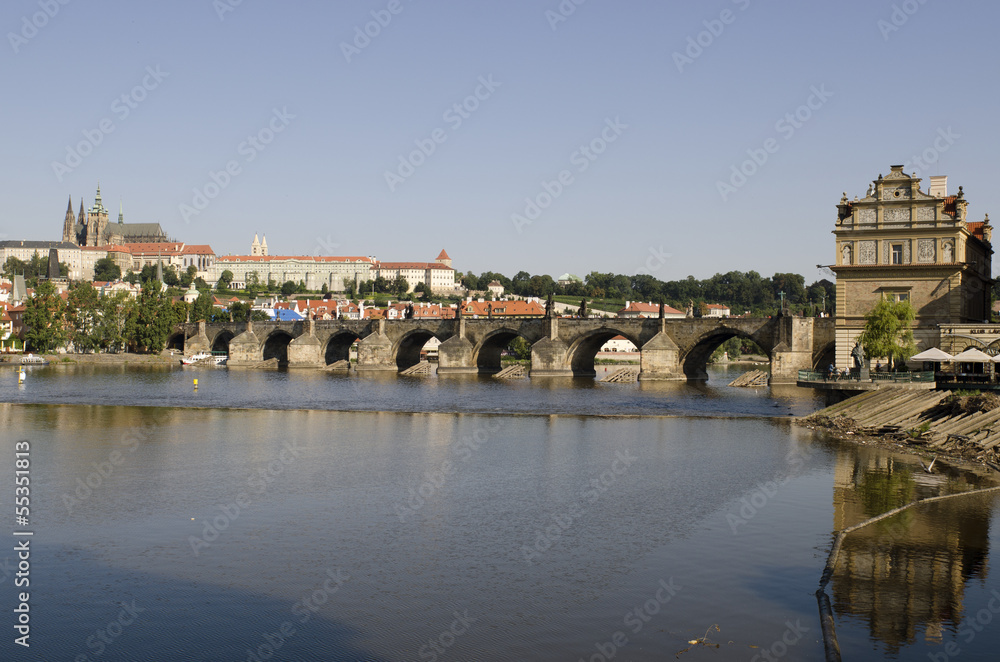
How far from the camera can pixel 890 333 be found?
50531 millimetres

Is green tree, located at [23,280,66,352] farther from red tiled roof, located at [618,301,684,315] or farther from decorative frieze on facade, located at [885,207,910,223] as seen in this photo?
decorative frieze on facade, located at [885,207,910,223]

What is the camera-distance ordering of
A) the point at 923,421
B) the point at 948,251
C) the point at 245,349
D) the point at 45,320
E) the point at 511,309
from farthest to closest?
the point at 511,309 → the point at 245,349 → the point at 45,320 → the point at 948,251 → the point at 923,421

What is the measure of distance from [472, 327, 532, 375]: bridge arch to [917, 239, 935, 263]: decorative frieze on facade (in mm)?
42347

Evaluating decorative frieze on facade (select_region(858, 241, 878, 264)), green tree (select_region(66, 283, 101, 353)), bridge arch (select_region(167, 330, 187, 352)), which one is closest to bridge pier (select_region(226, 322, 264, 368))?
bridge arch (select_region(167, 330, 187, 352))

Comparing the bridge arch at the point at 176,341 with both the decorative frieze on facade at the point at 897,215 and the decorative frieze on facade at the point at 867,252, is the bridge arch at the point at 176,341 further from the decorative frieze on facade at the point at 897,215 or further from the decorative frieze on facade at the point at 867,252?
the decorative frieze on facade at the point at 897,215

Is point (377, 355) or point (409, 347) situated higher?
point (409, 347)

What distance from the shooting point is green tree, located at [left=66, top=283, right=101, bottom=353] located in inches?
4606

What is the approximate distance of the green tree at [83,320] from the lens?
117m

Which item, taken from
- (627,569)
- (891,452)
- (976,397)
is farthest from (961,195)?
(627,569)

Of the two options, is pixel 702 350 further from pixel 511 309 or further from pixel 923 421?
pixel 511 309

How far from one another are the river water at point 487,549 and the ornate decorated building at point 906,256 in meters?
22.8

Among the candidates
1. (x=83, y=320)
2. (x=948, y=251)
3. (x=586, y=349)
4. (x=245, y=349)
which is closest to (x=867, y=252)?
(x=948, y=251)

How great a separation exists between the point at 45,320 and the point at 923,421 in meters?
103

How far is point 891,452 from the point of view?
106ft
